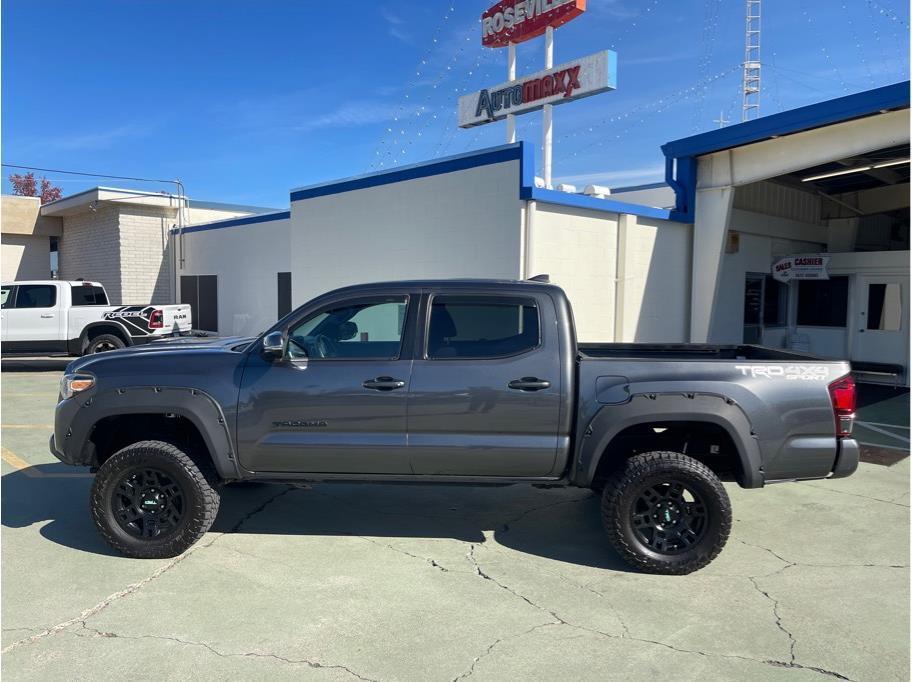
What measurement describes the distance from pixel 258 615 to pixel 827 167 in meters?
13.4

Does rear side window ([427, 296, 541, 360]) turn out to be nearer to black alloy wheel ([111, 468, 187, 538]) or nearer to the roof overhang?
black alloy wheel ([111, 468, 187, 538])

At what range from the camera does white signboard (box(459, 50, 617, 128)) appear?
44.3ft

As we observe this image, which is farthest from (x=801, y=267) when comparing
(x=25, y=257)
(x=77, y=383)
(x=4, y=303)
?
(x=25, y=257)

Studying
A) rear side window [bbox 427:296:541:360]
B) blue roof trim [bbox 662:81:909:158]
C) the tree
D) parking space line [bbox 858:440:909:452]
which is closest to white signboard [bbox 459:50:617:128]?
blue roof trim [bbox 662:81:909:158]

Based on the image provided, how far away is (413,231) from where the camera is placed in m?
12.3

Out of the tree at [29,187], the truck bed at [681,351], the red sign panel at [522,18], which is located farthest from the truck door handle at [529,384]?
the tree at [29,187]

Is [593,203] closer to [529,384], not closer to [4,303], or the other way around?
[529,384]

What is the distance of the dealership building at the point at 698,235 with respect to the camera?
1082 cm

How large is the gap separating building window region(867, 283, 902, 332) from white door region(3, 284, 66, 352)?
55.1 ft

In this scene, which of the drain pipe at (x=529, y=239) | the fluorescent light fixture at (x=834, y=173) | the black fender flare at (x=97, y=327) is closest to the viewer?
the drain pipe at (x=529, y=239)

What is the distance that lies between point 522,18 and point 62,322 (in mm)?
12197

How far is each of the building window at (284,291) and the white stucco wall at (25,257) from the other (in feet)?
38.9

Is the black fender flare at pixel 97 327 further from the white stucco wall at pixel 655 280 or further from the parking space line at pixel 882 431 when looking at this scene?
the parking space line at pixel 882 431

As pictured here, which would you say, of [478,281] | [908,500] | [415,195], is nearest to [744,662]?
[478,281]
